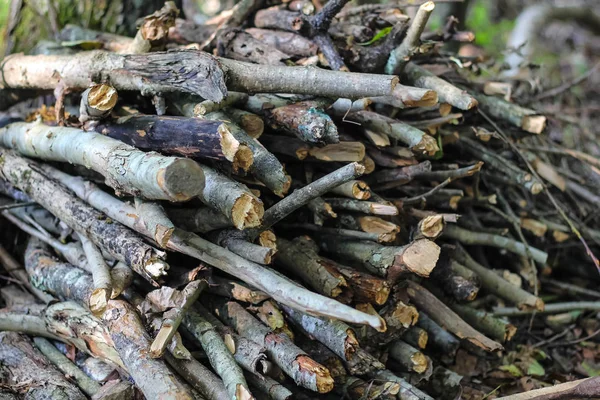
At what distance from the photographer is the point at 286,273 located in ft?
8.48

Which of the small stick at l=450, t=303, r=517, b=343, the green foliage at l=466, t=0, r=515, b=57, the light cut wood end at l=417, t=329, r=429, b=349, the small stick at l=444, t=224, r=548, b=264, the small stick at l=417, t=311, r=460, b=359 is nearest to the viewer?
the light cut wood end at l=417, t=329, r=429, b=349

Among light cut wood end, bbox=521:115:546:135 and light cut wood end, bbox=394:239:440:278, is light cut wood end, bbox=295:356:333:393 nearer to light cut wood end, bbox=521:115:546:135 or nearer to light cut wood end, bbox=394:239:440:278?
light cut wood end, bbox=394:239:440:278

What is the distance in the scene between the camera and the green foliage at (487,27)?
8320 mm

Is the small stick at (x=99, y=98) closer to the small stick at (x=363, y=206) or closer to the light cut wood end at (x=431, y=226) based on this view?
the small stick at (x=363, y=206)

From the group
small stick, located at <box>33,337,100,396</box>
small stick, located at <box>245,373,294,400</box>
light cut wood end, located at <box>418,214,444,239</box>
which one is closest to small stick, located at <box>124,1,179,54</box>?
small stick, located at <box>33,337,100,396</box>

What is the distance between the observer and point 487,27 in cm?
906

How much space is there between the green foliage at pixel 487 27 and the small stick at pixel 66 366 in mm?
6855

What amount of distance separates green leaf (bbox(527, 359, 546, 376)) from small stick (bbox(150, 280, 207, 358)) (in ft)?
5.80

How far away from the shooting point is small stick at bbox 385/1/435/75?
2551 millimetres

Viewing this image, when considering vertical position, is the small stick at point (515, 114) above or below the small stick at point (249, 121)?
below

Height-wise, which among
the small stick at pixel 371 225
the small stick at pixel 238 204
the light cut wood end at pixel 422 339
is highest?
the small stick at pixel 238 204

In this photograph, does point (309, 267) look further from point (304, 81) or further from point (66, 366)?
point (66, 366)

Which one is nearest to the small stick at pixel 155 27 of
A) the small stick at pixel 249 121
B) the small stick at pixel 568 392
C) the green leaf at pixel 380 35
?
the small stick at pixel 249 121

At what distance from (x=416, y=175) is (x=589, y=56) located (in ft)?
24.4
